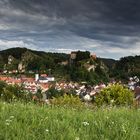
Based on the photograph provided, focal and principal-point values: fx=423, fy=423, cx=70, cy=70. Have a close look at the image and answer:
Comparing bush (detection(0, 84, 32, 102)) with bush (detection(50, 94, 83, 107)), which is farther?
bush (detection(0, 84, 32, 102))

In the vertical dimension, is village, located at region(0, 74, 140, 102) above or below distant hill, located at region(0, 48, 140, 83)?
below

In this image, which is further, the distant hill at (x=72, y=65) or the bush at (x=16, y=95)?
the distant hill at (x=72, y=65)

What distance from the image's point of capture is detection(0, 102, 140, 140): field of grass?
5.11 m

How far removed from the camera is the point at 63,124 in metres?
5.64

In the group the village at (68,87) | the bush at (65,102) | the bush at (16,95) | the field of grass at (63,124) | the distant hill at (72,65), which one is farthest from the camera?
the distant hill at (72,65)

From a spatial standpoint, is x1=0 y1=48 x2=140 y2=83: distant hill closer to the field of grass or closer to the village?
the village

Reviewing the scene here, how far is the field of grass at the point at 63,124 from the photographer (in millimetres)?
5105

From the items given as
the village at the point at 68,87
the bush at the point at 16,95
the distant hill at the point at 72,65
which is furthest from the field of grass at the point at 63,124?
the distant hill at the point at 72,65

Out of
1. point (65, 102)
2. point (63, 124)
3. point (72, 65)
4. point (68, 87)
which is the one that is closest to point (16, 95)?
point (65, 102)

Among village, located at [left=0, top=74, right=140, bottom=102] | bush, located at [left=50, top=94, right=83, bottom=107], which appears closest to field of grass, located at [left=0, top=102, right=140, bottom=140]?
bush, located at [left=50, top=94, right=83, bottom=107]

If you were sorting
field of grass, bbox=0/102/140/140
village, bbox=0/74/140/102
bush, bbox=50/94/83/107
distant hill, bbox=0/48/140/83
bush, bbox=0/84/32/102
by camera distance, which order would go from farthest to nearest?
distant hill, bbox=0/48/140/83 → village, bbox=0/74/140/102 → bush, bbox=0/84/32/102 → bush, bbox=50/94/83/107 → field of grass, bbox=0/102/140/140

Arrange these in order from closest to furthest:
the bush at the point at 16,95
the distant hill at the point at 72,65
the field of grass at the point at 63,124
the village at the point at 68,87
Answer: the field of grass at the point at 63,124, the bush at the point at 16,95, the village at the point at 68,87, the distant hill at the point at 72,65

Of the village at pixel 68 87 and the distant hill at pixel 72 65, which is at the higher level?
the distant hill at pixel 72 65

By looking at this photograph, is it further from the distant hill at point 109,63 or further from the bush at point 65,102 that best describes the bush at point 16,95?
the distant hill at point 109,63
